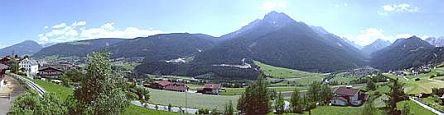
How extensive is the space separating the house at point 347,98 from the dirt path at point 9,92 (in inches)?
3425

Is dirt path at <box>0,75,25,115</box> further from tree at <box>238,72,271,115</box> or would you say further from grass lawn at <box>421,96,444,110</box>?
grass lawn at <box>421,96,444,110</box>

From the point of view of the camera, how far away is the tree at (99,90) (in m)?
31.5

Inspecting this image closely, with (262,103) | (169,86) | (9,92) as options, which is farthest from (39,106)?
(169,86)

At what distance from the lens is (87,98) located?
105 ft

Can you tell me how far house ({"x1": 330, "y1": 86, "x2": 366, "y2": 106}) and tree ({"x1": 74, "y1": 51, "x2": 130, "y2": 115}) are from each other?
108187 mm

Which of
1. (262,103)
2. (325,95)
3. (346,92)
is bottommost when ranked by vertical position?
(262,103)

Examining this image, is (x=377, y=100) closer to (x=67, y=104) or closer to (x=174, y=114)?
(x=174, y=114)

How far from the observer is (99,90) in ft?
105

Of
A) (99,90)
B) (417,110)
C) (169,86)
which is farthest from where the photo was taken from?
(169,86)

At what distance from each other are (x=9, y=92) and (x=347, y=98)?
3785 inches

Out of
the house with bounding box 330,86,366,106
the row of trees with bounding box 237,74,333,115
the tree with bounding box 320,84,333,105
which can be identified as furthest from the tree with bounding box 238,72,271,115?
the house with bounding box 330,86,366,106

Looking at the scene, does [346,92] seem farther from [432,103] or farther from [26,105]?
[26,105]

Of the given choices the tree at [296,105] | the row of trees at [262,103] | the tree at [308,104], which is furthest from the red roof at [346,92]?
the tree at [296,105]

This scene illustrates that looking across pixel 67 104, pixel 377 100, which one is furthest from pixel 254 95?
pixel 67 104
